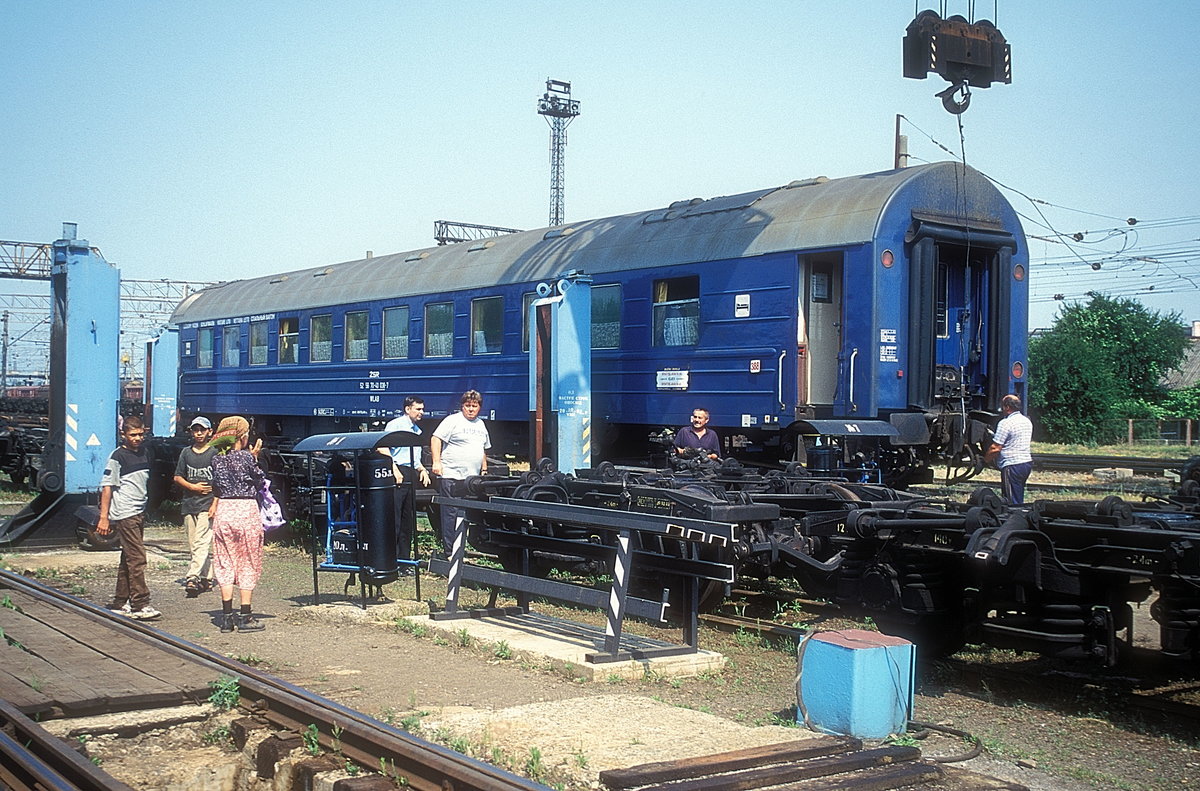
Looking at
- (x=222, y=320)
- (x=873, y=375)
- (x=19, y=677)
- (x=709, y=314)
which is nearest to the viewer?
(x=19, y=677)

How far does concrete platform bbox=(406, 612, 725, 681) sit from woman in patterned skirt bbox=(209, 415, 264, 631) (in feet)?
4.32

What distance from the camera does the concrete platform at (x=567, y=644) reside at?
7.58 m

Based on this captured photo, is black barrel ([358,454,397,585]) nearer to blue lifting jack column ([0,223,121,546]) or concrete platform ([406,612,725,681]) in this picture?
concrete platform ([406,612,725,681])

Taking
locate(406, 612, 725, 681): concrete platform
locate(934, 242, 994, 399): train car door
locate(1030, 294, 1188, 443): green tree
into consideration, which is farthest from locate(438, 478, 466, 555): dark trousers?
locate(1030, 294, 1188, 443): green tree

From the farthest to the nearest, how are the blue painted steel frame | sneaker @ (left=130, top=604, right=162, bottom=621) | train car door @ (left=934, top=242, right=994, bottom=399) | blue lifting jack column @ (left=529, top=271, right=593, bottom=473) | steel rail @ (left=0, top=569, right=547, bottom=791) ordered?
the blue painted steel frame < blue lifting jack column @ (left=529, top=271, right=593, bottom=473) < train car door @ (left=934, top=242, right=994, bottom=399) < sneaker @ (left=130, top=604, right=162, bottom=621) < steel rail @ (left=0, top=569, right=547, bottom=791)

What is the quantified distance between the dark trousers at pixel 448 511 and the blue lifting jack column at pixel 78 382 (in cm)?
568

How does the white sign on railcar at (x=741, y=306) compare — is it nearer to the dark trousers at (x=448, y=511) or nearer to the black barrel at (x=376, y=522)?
the dark trousers at (x=448, y=511)

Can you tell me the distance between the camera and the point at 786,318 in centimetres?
1335

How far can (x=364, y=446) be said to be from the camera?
388 inches

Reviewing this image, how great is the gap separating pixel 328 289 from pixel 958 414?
1226 cm

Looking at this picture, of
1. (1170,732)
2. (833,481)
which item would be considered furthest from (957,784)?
(833,481)

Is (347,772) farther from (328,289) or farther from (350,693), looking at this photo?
(328,289)

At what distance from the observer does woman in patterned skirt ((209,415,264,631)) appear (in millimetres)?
9469

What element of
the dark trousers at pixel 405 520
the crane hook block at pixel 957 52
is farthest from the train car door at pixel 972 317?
the dark trousers at pixel 405 520
